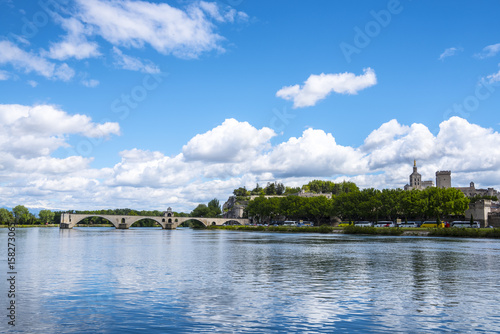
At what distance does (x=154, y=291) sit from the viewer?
24.5 metres

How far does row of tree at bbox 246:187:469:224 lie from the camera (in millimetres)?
114375

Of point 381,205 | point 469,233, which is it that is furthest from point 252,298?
point 381,205

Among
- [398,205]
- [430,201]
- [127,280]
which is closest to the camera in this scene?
[127,280]

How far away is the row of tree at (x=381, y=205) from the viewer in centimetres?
11438

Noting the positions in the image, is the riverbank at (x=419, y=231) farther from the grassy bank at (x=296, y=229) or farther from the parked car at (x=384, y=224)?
the parked car at (x=384, y=224)

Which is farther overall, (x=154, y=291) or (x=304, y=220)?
(x=304, y=220)

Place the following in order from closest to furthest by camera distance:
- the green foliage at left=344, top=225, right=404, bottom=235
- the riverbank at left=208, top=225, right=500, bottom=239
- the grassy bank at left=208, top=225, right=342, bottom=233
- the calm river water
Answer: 1. the calm river water
2. the riverbank at left=208, top=225, right=500, bottom=239
3. the green foliage at left=344, top=225, right=404, bottom=235
4. the grassy bank at left=208, top=225, right=342, bottom=233

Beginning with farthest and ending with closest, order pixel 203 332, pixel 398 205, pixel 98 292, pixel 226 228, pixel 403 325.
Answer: pixel 226 228 → pixel 398 205 → pixel 98 292 → pixel 403 325 → pixel 203 332

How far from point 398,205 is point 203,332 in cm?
11745

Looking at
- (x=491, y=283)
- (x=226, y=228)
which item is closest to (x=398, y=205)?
(x=226, y=228)

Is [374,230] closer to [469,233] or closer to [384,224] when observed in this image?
[384,224]

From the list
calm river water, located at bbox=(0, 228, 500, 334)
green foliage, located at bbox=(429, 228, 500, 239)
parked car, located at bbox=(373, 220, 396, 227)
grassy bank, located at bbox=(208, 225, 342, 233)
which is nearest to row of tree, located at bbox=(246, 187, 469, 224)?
parked car, located at bbox=(373, 220, 396, 227)

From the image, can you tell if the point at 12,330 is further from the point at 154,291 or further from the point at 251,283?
the point at 251,283

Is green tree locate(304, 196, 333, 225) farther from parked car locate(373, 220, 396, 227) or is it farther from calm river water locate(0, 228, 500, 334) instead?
calm river water locate(0, 228, 500, 334)
